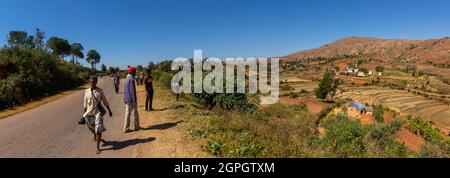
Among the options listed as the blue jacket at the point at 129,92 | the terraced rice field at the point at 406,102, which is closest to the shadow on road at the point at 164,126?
the blue jacket at the point at 129,92

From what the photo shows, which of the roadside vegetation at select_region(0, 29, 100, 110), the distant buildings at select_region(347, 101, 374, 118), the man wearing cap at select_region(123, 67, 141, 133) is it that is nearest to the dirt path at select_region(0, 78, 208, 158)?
the man wearing cap at select_region(123, 67, 141, 133)

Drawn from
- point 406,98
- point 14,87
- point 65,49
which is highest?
point 65,49

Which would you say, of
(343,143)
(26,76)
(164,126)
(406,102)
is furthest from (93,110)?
(406,102)

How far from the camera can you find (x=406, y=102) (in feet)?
243

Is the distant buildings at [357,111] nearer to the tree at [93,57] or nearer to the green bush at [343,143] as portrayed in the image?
the green bush at [343,143]

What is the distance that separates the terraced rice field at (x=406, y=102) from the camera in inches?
2368

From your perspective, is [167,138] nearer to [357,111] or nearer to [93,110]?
[93,110]

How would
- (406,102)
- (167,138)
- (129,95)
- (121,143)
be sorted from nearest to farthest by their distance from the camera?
(121,143) → (167,138) → (129,95) → (406,102)

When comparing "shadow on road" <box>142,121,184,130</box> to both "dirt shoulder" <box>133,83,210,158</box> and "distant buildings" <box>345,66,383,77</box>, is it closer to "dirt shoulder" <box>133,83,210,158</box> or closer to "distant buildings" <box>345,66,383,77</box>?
"dirt shoulder" <box>133,83,210,158</box>

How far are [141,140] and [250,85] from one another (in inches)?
394

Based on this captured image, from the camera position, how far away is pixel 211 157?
5.79 metres

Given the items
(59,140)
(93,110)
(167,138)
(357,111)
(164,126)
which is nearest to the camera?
(93,110)
